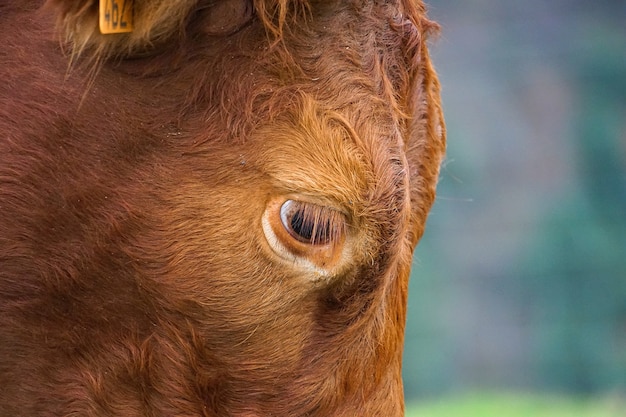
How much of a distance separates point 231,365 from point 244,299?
0.23 meters

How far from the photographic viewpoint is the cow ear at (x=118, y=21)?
222 centimetres

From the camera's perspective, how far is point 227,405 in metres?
2.52

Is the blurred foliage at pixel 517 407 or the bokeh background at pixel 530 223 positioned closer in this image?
the blurred foliage at pixel 517 407

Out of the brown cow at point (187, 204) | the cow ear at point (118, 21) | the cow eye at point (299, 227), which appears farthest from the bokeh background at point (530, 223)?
the cow ear at point (118, 21)

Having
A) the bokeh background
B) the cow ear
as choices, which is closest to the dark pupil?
the cow ear

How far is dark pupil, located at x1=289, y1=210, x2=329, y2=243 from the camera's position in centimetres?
234

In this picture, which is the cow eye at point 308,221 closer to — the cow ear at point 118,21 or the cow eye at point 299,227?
the cow eye at point 299,227

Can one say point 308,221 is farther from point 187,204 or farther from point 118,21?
point 118,21

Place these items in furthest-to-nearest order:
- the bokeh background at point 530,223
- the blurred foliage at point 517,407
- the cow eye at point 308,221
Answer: the bokeh background at point 530,223, the blurred foliage at point 517,407, the cow eye at point 308,221

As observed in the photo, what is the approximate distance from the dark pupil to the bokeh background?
790 cm

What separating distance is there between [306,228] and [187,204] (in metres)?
0.35

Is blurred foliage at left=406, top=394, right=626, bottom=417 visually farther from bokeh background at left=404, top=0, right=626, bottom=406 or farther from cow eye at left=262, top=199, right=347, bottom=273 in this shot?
cow eye at left=262, top=199, right=347, bottom=273

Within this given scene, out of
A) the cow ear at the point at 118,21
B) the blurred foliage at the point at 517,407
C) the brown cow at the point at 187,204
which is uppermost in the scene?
the cow ear at the point at 118,21

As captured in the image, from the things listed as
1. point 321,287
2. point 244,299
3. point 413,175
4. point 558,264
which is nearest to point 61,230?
point 244,299
